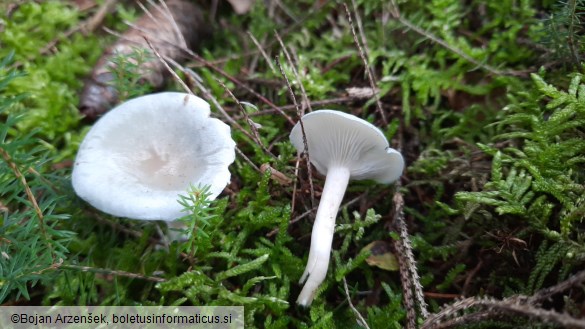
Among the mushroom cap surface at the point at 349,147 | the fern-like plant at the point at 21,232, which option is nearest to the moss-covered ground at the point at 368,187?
the fern-like plant at the point at 21,232

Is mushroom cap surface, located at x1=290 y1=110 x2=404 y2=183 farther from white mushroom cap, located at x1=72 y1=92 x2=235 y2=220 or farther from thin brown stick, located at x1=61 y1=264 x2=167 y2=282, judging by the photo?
thin brown stick, located at x1=61 y1=264 x2=167 y2=282

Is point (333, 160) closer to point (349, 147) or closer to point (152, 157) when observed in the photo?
point (349, 147)

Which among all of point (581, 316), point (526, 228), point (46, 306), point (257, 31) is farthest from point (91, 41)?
point (581, 316)

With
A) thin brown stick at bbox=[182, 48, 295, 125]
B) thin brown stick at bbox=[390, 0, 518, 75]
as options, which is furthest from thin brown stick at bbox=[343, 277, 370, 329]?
thin brown stick at bbox=[390, 0, 518, 75]

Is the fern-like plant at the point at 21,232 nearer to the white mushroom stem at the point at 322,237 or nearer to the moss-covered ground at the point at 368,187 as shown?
the moss-covered ground at the point at 368,187

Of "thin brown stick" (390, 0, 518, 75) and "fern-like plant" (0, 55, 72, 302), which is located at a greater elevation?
"thin brown stick" (390, 0, 518, 75)

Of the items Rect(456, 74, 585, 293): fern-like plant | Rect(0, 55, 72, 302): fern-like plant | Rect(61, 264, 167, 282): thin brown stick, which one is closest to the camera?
Rect(0, 55, 72, 302): fern-like plant
